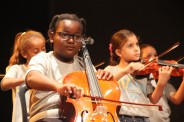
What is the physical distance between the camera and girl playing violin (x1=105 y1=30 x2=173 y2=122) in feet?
6.08

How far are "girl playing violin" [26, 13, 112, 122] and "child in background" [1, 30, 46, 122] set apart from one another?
18.7 inches

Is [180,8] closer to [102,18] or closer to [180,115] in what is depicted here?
[102,18]

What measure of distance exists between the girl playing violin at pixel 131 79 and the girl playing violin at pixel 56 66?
1.31 ft

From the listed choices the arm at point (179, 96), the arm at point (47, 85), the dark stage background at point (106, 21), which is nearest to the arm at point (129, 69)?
the arm at point (179, 96)

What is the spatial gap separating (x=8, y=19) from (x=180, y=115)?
161 cm

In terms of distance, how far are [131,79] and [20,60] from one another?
74 centimetres

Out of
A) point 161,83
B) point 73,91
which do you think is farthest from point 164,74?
point 73,91

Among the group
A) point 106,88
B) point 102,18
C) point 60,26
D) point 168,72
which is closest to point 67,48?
point 60,26

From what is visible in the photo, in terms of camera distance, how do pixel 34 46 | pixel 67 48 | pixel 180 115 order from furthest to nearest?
pixel 180 115 → pixel 34 46 → pixel 67 48

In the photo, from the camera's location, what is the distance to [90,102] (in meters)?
1.26

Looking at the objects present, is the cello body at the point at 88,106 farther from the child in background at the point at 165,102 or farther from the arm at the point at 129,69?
the child in background at the point at 165,102

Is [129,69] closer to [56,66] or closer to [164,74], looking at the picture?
[164,74]

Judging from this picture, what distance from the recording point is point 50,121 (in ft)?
4.36

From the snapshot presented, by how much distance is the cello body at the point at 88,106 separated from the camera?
3.95 ft
